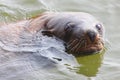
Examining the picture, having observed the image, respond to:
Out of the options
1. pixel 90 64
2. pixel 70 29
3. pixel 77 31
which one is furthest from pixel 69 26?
pixel 90 64

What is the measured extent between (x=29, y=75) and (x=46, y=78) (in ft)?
0.86

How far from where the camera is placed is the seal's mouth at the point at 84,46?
21.2ft

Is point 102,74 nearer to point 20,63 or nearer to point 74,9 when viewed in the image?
point 20,63

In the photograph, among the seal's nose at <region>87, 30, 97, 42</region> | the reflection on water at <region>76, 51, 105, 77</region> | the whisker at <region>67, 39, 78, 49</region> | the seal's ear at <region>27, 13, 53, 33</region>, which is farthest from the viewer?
the seal's ear at <region>27, 13, 53, 33</region>

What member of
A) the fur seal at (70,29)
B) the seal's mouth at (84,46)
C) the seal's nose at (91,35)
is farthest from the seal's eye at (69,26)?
the seal's nose at (91,35)

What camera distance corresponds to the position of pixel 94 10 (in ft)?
29.4

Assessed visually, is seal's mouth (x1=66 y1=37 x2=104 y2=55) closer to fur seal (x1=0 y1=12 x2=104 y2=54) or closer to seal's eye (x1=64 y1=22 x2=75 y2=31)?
fur seal (x1=0 y1=12 x2=104 y2=54)

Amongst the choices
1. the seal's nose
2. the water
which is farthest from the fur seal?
the water

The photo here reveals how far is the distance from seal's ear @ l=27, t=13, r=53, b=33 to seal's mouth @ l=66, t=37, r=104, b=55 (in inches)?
24.1

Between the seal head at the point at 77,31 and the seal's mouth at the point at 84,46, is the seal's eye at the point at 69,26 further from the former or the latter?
the seal's mouth at the point at 84,46

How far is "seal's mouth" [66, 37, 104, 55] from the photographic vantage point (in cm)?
645

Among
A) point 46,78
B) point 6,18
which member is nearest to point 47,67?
point 46,78

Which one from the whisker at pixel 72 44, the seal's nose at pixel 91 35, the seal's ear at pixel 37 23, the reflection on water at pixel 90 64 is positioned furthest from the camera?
the seal's ear at pixel 37 23

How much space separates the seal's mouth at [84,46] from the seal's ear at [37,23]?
61 cm
